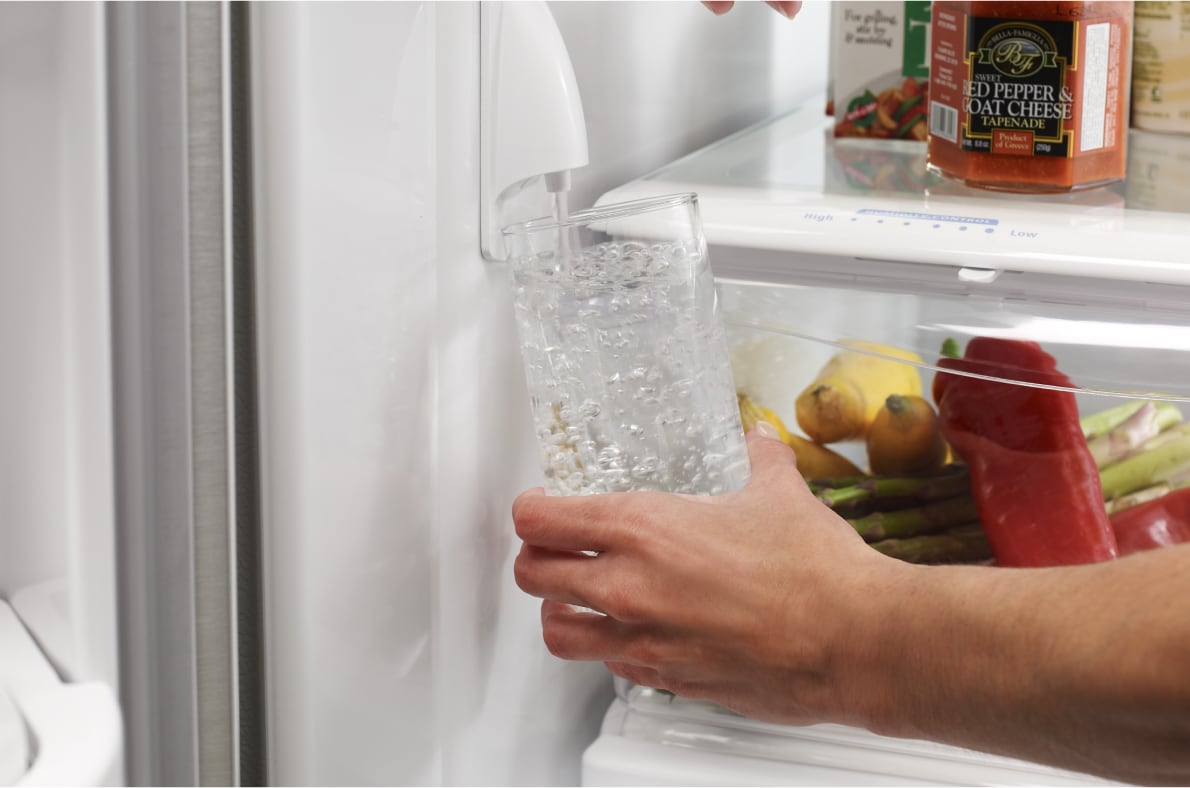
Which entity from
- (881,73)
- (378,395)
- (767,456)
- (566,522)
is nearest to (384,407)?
(378,395)

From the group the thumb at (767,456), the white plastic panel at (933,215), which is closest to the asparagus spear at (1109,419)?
the white plastic panel at (933,215)

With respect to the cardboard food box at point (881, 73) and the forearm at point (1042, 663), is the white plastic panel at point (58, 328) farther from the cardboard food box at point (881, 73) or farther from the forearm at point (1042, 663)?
the cardboard food box at point (881, 73)

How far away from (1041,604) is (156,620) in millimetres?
397

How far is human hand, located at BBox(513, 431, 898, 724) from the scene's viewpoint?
56 centimetres

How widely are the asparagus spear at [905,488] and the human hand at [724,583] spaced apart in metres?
0.21

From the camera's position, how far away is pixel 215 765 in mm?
586

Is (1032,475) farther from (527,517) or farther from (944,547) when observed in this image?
(527,517)

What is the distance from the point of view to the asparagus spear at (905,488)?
2.68 ft

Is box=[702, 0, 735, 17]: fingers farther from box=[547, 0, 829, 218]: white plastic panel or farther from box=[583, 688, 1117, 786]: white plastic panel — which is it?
box=[583, 688, 1117, 786]: white plastic panel

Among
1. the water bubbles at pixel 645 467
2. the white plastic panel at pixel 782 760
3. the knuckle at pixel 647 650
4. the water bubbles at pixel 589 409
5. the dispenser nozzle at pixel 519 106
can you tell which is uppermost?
the dispenser nozzle at pixel 519 106

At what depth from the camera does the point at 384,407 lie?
0.60m

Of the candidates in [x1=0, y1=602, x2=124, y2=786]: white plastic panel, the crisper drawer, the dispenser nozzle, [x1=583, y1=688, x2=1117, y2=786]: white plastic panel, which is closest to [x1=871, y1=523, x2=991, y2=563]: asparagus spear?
the crisper drawer

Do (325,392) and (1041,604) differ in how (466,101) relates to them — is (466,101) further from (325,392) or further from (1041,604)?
(1041,604)

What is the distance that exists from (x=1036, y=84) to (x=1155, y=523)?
0.30 meters
